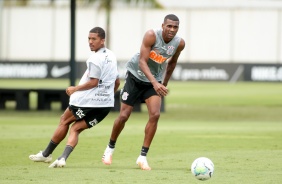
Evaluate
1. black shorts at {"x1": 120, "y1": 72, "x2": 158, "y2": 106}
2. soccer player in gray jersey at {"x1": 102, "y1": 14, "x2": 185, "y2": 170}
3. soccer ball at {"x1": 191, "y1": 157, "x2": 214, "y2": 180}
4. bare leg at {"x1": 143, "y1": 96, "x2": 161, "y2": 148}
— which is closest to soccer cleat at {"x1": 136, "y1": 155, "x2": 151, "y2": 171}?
soccer player in gray jersey at {"x1": 102, "y1": 14, "x2": 185, "y2": 170}

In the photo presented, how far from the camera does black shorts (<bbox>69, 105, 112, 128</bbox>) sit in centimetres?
1308

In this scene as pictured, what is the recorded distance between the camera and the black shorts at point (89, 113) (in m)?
13.1

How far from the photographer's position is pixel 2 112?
27.8m

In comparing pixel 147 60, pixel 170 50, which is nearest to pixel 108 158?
pixel 147 60

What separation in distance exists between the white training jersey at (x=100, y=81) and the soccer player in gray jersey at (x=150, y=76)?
442 mm

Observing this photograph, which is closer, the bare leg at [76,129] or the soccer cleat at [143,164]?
the soccer cleat at [143,164]

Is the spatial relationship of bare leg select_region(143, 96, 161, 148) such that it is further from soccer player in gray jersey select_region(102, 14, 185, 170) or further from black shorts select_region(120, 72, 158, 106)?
black shorts select_region(120, 72, 158, 106)

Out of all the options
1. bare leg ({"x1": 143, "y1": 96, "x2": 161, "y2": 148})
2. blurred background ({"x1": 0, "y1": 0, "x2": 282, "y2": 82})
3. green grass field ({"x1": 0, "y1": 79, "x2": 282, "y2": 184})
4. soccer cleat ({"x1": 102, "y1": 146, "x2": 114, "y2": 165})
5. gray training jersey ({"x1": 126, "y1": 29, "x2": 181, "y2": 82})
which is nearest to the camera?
green grass field ({"x1": 0, "y1": 79, "x2": 282, "y2": 184})

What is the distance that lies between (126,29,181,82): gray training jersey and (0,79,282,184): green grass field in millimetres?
1373

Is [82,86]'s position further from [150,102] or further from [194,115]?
[194,115]

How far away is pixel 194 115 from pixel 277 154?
40.0 feet

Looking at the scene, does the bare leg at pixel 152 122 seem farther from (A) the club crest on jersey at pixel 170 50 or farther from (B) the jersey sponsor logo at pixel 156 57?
(A) the club crest on jersey at pixel 170 50

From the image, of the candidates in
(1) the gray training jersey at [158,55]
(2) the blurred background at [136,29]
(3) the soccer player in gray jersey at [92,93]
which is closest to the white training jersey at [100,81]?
(3) the soccer player in gray jersey at [92,93]

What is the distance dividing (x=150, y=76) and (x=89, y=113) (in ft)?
3.47
